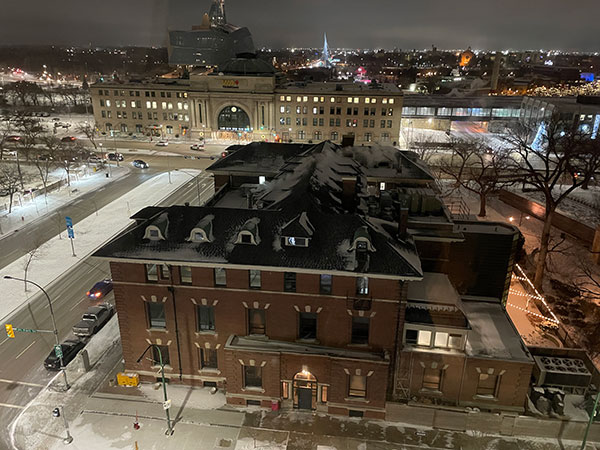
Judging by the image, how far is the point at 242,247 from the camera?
30.0 m

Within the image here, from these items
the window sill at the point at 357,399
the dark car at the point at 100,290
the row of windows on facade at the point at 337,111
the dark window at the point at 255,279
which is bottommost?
the dark car at the point at 100,290

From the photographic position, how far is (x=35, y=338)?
4000 cm

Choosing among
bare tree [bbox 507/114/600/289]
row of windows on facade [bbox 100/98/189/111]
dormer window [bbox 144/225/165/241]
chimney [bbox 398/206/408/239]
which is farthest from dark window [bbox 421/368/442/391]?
row of windows on facade [bbox 100/98/189/111]

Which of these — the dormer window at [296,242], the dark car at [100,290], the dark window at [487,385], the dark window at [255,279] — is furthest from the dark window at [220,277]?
the dark car at [100,290]

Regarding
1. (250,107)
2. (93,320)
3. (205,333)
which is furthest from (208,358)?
(250,107)

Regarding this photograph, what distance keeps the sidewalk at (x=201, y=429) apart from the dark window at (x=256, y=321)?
573cm

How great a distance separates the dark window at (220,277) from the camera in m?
30.4

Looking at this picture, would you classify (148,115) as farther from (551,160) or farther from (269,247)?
(269,247)

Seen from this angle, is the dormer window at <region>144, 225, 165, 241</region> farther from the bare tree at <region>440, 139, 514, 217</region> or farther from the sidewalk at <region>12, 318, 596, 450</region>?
the bare tree at <region>440, 139, 514, 217</region>

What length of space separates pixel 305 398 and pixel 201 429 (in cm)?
743

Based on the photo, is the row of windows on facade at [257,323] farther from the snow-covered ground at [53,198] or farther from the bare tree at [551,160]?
the snow-covered ground at [53,198]

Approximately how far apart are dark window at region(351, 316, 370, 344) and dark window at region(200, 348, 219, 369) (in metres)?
10.5

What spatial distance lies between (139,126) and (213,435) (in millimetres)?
119884

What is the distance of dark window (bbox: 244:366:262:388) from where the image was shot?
1241 inches
